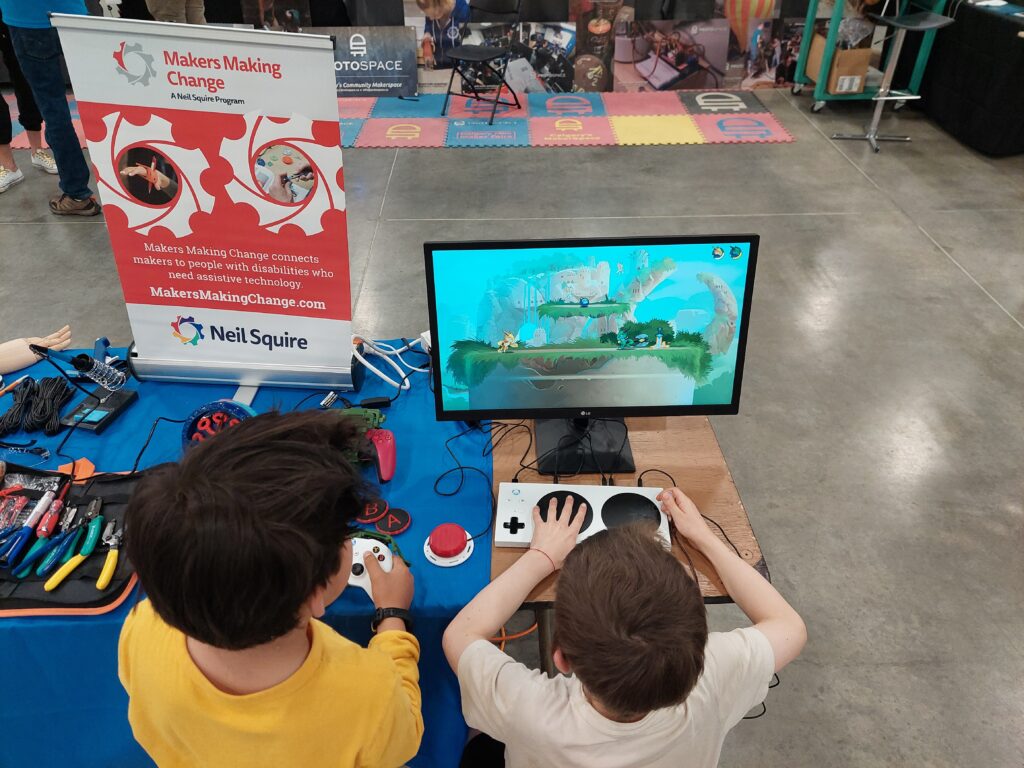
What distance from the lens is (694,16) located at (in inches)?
255

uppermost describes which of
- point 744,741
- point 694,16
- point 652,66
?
point 694,16

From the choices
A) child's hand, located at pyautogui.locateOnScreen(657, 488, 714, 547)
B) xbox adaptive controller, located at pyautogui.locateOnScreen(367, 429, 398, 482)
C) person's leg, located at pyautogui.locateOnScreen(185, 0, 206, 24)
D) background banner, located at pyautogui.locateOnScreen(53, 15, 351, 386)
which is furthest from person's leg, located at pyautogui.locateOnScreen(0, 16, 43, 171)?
child's hand, located at pyautogui.locateOnScreen(657, 488, 714, 547)

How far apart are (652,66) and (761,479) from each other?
5.11 metres

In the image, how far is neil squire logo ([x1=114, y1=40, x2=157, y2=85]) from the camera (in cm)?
159

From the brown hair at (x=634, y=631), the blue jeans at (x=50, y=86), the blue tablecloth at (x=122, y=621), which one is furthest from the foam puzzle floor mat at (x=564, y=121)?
the brown hair at (x=634, y=631)

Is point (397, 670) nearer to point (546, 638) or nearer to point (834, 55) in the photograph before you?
point (546, 638)

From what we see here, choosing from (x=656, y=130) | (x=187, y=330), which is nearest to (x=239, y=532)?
(x=187, y=330)

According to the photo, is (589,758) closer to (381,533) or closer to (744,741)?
(381,533)

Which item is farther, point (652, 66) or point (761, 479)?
point (652, 66)

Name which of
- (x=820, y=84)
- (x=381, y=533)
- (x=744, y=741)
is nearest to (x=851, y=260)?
(x=820, y=84)

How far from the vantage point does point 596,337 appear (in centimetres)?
158

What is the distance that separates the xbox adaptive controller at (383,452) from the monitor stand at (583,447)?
1.15ft

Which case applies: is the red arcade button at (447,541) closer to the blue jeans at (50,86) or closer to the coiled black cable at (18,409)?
the coiled black cable at (18,409)

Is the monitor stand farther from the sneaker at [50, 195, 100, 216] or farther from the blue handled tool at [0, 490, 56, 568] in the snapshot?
the sneaker at [50, 195, 100, 216]
